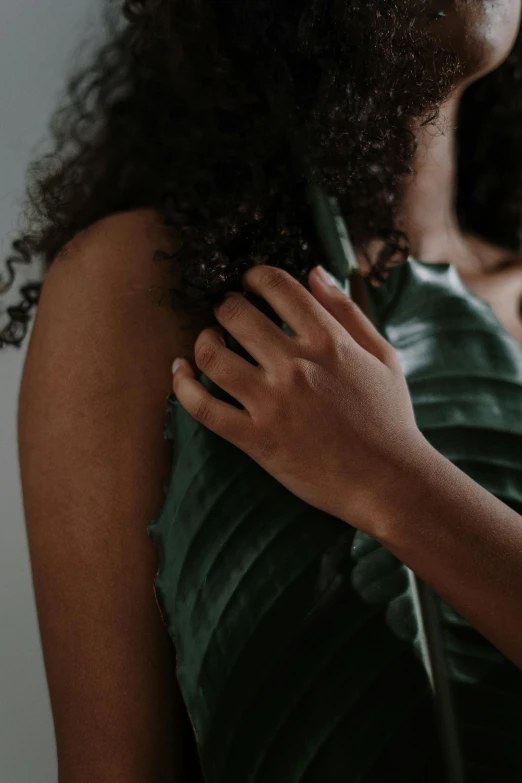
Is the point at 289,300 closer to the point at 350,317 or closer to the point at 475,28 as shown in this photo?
the point at 350,317

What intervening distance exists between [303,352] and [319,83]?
0.93ft

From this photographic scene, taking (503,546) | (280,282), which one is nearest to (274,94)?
(280,282)

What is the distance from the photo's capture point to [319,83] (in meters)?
0.72

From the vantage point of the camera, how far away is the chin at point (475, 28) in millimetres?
699

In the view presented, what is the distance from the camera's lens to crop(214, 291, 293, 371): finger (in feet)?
2.03

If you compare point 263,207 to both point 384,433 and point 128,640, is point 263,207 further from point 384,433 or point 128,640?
point 128,640

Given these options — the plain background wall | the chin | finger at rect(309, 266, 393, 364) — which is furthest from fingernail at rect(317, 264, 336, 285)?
the plain background wall

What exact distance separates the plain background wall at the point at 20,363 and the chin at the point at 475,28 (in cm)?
39

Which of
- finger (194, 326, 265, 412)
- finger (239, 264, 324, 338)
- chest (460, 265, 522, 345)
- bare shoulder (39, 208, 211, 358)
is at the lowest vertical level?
chest (460, 265, 522, 345)

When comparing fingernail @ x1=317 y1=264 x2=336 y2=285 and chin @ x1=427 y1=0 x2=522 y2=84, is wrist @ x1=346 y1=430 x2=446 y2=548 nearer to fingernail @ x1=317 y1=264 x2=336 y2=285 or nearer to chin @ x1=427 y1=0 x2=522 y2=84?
fingernail @ x1=317 y1=264 x2=336 y2=285

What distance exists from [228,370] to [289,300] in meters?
0.08

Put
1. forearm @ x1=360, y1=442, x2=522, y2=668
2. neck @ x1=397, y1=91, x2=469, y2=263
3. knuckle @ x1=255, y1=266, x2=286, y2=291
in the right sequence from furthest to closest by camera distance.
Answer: neck @ x1=397, y1=91, x2=469, y2=263 < knuckle @ x1=255, y1=266, x2=286, y2=291 < forearm @ x1=360, y1=442, x2=522, y2=668

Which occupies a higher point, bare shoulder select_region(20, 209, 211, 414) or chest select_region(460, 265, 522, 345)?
bare shoulder select_region(20, 209, 211, 414)

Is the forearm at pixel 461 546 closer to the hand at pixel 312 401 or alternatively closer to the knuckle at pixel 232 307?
the hand at pixel 312 401
